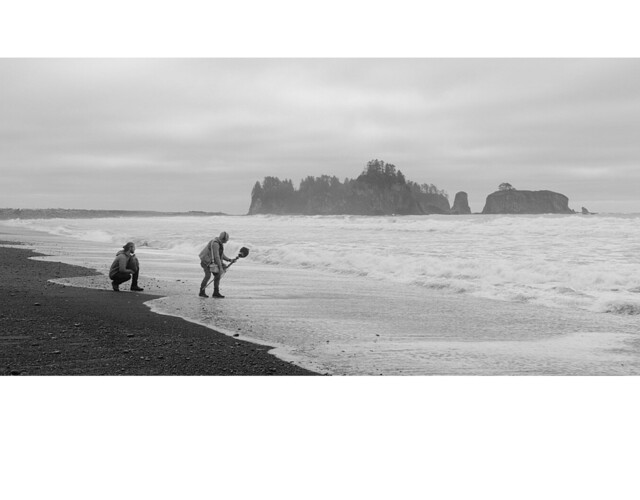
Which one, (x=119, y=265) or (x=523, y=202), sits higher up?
(x=523, y=202)

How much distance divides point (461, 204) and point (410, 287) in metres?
2.11

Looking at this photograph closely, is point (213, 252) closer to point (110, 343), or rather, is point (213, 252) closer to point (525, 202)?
point (110, 343)

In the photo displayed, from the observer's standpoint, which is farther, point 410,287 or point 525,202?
point 410,287

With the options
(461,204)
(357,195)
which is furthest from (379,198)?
(461,204)

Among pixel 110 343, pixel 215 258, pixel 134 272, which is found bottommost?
pixel 110 343

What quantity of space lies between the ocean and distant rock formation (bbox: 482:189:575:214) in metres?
0.73

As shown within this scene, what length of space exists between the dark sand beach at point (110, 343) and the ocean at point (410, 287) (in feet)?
1.22

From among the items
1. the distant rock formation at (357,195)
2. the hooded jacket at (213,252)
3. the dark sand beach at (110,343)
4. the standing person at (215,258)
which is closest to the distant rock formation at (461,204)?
the distant rock formation at (357,195)

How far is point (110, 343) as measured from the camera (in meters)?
5.98

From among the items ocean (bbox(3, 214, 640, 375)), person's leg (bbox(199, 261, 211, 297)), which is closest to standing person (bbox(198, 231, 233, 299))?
person's leg (bbox(199, 261, 211, 297))

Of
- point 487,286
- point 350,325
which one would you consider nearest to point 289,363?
point 350,325

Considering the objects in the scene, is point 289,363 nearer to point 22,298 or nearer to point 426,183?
point 426,183

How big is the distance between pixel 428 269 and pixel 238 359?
6.83 m

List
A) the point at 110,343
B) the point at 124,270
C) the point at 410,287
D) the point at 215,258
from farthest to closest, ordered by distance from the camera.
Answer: the point at 410,287 → the point at 124,270 → the point at 215,258 → the point at 110,343
